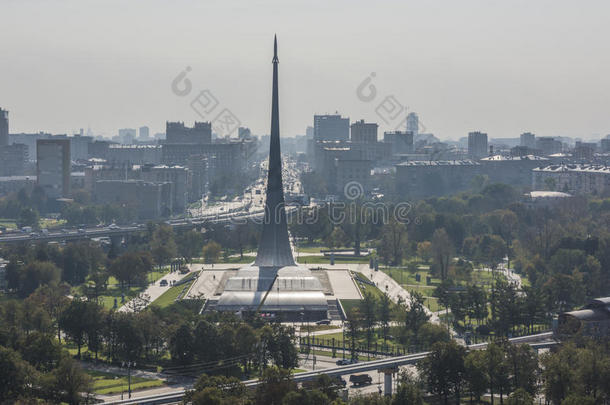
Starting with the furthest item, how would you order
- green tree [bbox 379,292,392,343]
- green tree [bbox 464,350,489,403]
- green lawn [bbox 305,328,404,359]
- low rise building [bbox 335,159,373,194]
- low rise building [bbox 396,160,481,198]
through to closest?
1. low rise building [bbox 396,160,481,198]
2. low rise building [bbox 335,159,373,194]
3. green tree [bbox 379,292,392,343]
4. green lawn [bbox 305,328,404,359]
5. green tree [bbox 464,350,489,403]

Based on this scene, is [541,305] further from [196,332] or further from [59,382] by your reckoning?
[59,382]

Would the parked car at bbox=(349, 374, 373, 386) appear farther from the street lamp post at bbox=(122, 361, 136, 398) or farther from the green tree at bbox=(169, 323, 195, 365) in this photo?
the street lamp post at bbox=(122, 361, 136, 398)

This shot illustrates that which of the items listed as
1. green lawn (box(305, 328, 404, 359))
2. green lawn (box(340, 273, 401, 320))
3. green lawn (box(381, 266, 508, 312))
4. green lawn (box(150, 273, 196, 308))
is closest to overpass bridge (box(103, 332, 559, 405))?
green lawn (box(305, 328, 404, 359))

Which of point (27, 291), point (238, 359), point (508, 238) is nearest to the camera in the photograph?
point (238, 359)

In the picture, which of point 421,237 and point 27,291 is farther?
point 421,237

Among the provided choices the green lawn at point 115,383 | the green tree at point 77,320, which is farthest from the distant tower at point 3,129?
the green lawn at point 115,383

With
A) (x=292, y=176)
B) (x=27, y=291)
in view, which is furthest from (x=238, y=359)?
(x=292, y=176)
